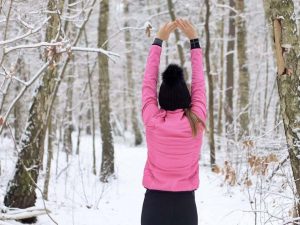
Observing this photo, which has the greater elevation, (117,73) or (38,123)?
(117,73)

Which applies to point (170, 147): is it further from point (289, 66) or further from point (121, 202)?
point (121, 202)

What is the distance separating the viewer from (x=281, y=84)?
4.04 m

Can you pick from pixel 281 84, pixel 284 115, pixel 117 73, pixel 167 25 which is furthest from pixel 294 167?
pixel 117 73

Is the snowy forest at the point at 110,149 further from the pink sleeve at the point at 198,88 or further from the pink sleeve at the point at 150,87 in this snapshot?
the pink sleeve at the point at 150,87

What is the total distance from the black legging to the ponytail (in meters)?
0.44

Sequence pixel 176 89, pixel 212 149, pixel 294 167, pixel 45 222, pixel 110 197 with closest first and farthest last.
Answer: pixel 176 89, pixel 294 167, pixel 45 222, pixel 110 197, pixel 212 149

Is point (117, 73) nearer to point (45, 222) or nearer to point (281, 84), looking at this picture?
point (45, 222)

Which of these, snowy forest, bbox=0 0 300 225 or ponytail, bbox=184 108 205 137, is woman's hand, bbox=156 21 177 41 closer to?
ponytail, bbox=184 108 205 137

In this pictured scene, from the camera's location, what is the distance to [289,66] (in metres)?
3.99

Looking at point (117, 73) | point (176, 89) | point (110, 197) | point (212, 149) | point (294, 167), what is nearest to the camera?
point (176, 89)

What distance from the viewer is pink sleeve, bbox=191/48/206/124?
321cm

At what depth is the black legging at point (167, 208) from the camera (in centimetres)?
317

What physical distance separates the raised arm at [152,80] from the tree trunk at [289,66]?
1.11 metres

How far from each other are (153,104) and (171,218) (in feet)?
2.54
